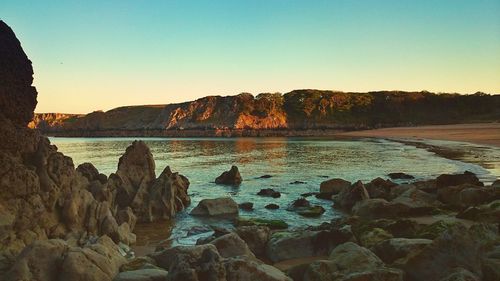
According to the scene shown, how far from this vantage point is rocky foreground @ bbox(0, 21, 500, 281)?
8.98 meters

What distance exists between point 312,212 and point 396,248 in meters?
11.1

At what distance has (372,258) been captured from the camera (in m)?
10.2

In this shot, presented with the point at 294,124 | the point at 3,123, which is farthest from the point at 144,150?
the point at 294,124

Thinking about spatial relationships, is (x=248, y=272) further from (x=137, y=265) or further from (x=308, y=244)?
(x=308, y=244)

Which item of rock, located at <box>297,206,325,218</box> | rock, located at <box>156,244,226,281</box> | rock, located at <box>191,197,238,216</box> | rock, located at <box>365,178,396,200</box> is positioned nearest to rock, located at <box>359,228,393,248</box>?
rock, located at <box>156,244,226,281</box>

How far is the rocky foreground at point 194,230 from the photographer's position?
8.98 m

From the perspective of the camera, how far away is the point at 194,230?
18.8m

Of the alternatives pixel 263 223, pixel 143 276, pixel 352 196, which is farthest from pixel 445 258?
pixel 352 196

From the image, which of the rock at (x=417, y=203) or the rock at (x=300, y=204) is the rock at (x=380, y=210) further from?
the rock at (x=300, y=204)

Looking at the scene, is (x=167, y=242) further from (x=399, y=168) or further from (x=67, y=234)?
(x=399, y=168)

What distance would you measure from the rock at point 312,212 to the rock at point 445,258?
12042mm

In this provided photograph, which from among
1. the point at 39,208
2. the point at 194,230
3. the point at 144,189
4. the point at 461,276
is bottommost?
the point at 194,230

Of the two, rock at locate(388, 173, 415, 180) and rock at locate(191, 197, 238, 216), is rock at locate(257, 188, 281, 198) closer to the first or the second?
rock at locate(191, 197, 238, 216)

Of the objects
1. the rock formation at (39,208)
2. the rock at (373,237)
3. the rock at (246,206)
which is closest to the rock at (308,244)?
the rock at (373,237)
